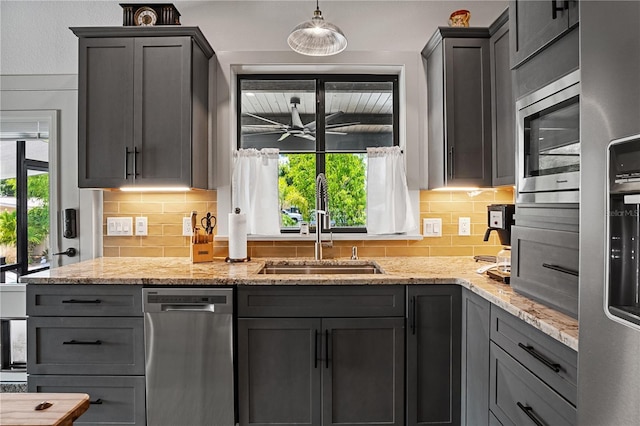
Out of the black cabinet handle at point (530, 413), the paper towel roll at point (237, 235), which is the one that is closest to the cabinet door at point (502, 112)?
the black cabinet handle at point (530, 413)

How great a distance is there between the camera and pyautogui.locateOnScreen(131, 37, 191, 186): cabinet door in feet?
7.49

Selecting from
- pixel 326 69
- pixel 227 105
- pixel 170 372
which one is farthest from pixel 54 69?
pixel 170 372

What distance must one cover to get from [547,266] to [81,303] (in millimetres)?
2171

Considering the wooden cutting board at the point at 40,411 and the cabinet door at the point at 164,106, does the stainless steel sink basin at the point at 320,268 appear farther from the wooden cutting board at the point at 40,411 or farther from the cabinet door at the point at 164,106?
the wooden cutting board at the point at 40,411

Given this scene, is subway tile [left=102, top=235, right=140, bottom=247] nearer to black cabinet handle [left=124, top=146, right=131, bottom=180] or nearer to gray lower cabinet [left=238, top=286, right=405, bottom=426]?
black cabinet handle [left=124, top=146, right=131, bottom=180]

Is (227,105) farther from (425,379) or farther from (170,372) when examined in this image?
(425,379)

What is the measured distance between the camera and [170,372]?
1.93m

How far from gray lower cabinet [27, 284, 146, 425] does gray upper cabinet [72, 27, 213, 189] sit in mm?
724

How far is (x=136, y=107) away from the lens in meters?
2.30

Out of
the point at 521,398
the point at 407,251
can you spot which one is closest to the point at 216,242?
the point at 407,251

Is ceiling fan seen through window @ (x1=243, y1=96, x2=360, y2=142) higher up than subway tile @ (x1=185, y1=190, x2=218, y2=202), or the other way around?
ceiling fan seen through window @ (x1=243, y1=96, x2=360, y2=142)

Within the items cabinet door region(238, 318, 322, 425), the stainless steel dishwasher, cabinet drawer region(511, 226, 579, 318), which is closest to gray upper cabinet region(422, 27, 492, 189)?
cabinet drawer region(511, 226, 579, 318)

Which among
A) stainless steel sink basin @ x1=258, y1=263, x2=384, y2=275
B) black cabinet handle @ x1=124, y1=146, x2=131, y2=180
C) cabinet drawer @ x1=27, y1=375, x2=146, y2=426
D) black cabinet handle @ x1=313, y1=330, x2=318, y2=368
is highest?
black cabinet handle @ x1=124, y1=146, x2=131, y2=180

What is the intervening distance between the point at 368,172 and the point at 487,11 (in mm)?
1458
